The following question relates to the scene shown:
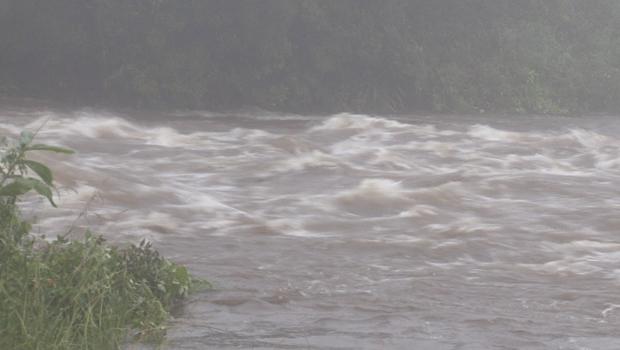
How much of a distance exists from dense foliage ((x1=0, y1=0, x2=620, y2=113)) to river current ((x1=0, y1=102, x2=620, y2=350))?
390cm

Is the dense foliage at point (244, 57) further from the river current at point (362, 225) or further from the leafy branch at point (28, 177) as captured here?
the leafy branch at point (28, 177)

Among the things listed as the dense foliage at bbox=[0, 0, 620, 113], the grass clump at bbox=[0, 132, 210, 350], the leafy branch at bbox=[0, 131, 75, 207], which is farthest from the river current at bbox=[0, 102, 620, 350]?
the dense foliage at bbox=[0, 0, 620, 113]

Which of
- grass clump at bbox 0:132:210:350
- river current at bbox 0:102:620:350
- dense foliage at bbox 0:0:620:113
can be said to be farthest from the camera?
dense foliage at bbox 0:0:620:113

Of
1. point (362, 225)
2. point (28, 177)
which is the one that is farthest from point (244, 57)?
point (28, 177)

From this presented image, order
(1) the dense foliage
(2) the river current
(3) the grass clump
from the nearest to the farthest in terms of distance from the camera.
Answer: (3) the grass clump
(2) the river current
(1) the dense foliage

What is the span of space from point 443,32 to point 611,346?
1749 cm

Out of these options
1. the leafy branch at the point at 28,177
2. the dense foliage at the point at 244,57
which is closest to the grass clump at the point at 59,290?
the leafy branch at the point at 28,177

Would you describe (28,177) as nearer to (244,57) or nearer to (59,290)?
(59,290)

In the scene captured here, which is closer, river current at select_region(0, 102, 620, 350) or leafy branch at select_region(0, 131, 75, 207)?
leafy branch at select_region(0, 131, 75, 207)

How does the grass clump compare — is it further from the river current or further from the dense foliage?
the dense foliage

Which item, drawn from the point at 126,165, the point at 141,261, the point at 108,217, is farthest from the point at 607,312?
the point at 126,165

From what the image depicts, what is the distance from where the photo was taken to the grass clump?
12.2 feet

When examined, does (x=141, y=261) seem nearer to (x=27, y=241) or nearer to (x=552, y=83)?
(x=27, y=241)

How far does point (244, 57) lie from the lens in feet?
64.5
